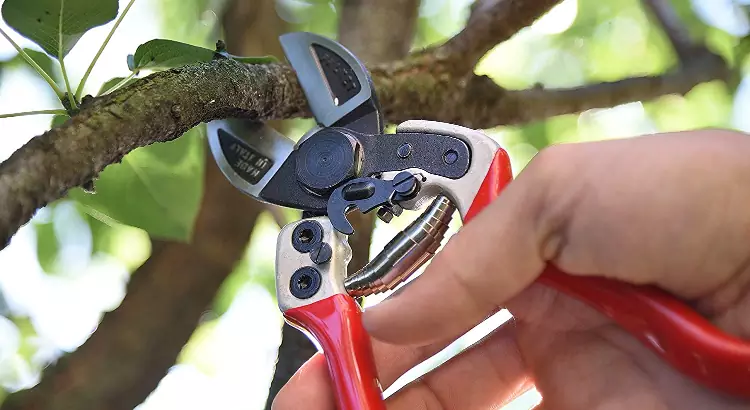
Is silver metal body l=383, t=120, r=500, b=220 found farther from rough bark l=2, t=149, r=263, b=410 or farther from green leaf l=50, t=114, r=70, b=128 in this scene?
rough bark l=2, t=149, r=263, b=410

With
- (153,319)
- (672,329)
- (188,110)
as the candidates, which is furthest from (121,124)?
(153,319)

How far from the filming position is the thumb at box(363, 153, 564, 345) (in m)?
0.45

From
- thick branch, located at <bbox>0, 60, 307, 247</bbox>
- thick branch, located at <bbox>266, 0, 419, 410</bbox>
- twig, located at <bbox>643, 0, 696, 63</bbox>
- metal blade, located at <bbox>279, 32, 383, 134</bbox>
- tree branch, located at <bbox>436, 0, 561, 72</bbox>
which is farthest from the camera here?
twig, located at <bbox>643, 0, 696, 63</bbox>

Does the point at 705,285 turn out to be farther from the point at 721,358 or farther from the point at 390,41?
the point at 390,41

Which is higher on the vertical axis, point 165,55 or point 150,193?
point 165,55

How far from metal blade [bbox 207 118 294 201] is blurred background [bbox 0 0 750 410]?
110 millimetres

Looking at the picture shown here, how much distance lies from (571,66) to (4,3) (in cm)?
128

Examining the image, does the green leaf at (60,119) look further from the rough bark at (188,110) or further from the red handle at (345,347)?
the red handle at (345,347)

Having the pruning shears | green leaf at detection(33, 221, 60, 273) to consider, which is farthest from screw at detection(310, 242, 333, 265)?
green leaf at detection(33, 221, 60, 273)

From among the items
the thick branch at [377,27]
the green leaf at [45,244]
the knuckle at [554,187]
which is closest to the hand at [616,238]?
the knuckle at [554,187]

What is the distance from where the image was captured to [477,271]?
0.46 metres

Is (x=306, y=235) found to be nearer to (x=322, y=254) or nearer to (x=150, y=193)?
(x=322, y=254)

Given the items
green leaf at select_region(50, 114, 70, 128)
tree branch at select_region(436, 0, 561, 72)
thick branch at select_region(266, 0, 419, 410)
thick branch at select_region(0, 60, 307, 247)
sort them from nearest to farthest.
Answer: thick branch at select_region(0, 60, 307, 247) < green leaf at select_region(50, 114, 70, 128) < tree branch at select_region(436, 0, 561, 72) < thick branch at select_region(266, 0, 419, 410)

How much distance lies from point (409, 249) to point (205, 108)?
0.64ft
